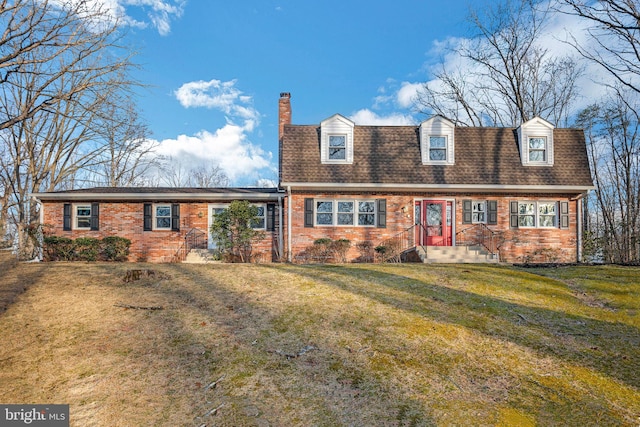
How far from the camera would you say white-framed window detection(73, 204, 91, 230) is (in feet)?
48.1

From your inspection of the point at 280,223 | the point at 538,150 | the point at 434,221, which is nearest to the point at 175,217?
the point at 280,223

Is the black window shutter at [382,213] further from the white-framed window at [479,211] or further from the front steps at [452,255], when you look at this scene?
the white-framed window at [479,211]

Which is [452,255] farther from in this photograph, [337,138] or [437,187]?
[337,138]

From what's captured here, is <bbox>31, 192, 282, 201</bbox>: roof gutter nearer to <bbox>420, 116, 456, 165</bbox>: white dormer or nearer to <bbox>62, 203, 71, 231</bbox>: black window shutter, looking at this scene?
<bbox>62, 203, 71, 231</bbox>: black window shutter

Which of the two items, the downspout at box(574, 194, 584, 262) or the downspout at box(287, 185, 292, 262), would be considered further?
the downspout at box(574, 194, 584, 262)

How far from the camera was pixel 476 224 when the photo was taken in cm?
1434

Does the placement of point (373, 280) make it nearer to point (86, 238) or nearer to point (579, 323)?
point (579, 323)

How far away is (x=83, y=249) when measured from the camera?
44.6 feet

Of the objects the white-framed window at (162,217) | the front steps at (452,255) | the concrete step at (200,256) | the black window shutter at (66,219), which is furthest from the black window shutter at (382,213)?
the black window shutter at (66,219)

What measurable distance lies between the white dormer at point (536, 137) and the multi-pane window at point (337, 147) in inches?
290

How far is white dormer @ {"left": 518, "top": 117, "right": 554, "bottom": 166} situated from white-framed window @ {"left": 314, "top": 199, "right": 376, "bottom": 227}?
683 centimetres

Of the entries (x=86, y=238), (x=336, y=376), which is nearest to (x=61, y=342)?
(x=336, y=376)

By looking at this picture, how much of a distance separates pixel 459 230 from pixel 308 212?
6005 millimetres

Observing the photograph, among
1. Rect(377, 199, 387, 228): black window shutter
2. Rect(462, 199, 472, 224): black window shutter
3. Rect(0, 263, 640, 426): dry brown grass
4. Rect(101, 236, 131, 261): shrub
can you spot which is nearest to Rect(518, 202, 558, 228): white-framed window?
Rect(462, 199, 472, 224): black window shutter
